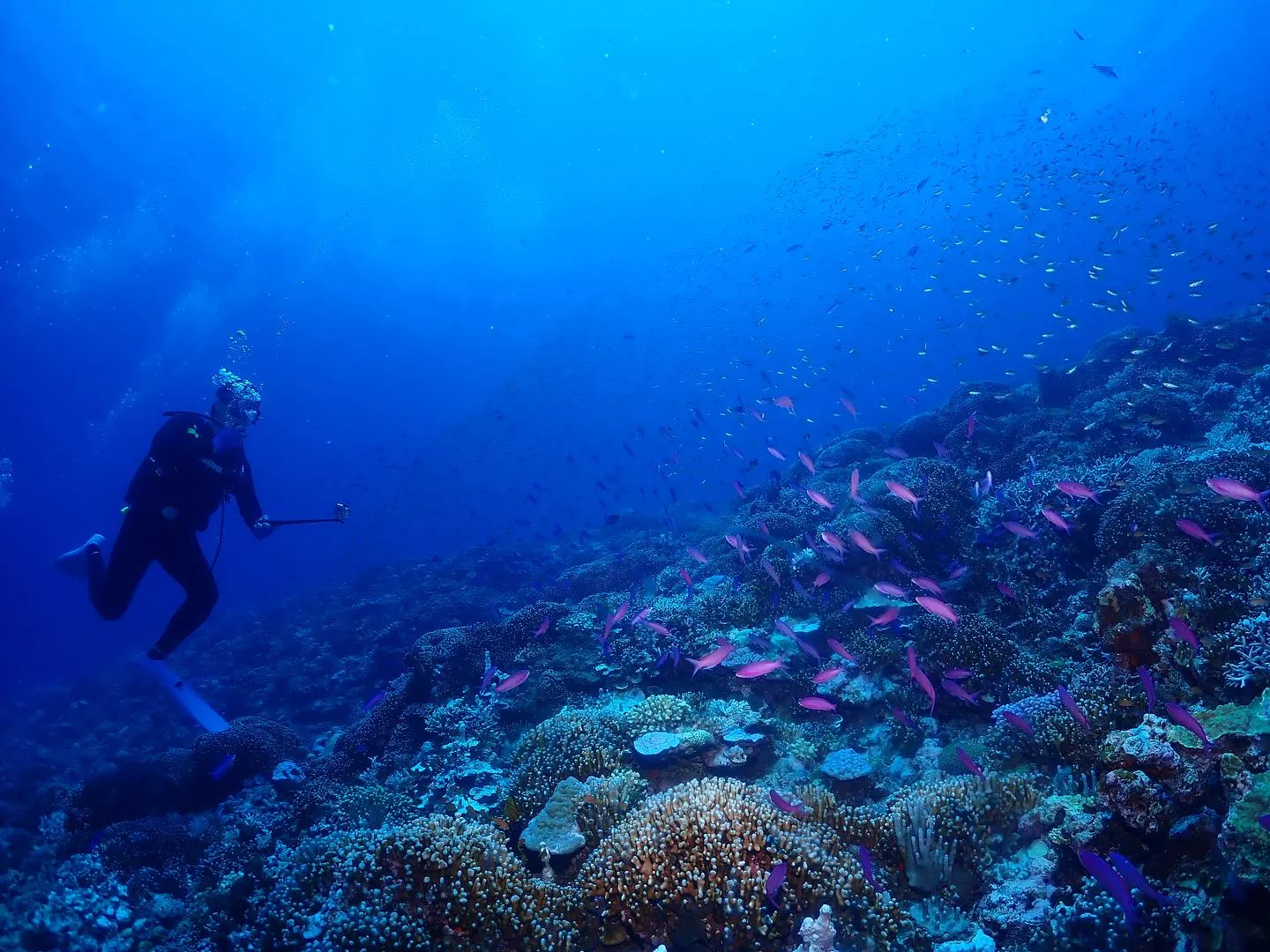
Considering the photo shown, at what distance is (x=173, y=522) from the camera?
28.0ft

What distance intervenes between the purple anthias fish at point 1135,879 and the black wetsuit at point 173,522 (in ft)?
33.8

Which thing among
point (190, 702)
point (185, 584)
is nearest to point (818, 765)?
point (185, 584)

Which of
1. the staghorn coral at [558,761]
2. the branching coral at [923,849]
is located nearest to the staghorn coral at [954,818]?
the branching coral at [923,849]

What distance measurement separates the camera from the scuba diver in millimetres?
8430

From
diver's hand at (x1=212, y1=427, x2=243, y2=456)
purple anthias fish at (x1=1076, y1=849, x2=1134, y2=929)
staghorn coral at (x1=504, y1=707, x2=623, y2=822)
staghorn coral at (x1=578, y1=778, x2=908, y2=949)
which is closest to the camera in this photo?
purple anthias fish at (x1=1076, y1=849, x2=1134, y2=929)

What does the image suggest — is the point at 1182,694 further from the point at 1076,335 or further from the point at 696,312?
the point at 1076,335

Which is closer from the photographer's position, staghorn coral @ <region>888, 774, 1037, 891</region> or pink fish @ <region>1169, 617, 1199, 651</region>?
staghorn coral @ <region>888, 774, 1037, 891</region>

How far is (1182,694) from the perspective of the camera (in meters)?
5.06

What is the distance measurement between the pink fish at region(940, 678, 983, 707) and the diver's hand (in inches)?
411

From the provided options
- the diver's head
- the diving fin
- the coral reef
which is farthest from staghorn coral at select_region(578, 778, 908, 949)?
the diving fin

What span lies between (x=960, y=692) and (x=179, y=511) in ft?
35.3

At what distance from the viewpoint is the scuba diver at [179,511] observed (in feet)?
27.7

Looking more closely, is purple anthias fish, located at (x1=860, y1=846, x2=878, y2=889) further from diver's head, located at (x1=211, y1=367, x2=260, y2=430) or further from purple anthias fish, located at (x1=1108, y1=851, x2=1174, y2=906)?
diver's head, located at (x1=211, y1=367, x2=260, y2=430)

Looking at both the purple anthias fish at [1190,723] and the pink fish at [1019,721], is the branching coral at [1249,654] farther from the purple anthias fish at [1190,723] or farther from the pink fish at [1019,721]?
the pink fish at [1019,721]
